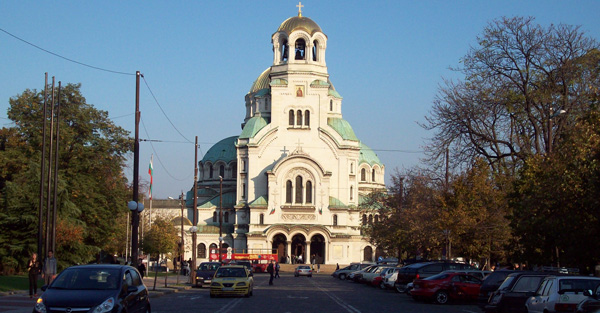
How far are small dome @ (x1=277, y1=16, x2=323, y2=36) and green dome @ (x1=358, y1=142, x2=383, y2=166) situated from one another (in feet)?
75.7

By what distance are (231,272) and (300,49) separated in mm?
66989

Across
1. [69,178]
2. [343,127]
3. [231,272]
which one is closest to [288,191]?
[343,127]

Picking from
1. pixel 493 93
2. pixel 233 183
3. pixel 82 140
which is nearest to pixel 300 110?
pixel 233 183

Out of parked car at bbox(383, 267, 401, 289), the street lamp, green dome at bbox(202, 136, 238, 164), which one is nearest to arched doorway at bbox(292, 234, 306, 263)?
green dome at bbox(202, 136, 238, 164)

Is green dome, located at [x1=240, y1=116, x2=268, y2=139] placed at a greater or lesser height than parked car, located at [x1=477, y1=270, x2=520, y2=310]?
greater

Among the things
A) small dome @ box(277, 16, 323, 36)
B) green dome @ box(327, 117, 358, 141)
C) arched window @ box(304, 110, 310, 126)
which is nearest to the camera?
arched window @ box(304, 110, 310, 126)

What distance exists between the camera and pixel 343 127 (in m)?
100

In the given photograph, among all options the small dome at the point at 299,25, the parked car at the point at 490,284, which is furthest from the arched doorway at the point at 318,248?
the parked car at the point at 490,284

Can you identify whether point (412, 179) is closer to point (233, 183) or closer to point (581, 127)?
point (581, 127)

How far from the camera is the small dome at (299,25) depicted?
9506 cm

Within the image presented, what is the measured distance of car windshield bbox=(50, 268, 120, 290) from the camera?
53.9ft

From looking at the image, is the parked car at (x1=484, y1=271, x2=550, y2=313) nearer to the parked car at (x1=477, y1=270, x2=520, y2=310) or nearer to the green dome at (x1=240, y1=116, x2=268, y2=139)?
the parked car at (x1=477, y1=270, x2=520, y2=310)

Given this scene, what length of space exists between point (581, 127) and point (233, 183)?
80.3 meters

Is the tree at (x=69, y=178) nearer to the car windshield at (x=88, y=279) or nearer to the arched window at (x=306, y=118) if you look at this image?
the car windshield at (x=88, y=279)
